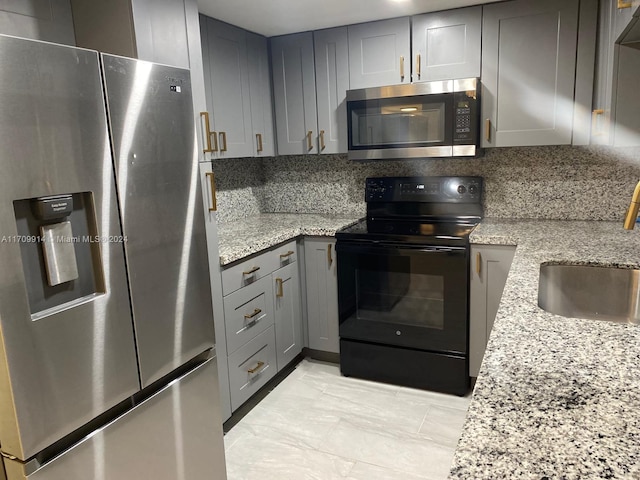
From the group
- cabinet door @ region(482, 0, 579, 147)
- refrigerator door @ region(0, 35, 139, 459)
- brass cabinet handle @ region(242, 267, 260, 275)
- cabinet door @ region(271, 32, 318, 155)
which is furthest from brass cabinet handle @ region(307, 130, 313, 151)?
refrigerator door @ region(0, 35, 139, 459)

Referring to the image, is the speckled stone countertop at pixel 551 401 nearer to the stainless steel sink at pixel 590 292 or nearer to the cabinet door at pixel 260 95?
the stainless steel sink at pixel 590 292

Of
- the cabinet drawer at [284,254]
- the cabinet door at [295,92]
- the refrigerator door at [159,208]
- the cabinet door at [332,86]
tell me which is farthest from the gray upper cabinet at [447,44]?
the refrigerator door at [159,208]

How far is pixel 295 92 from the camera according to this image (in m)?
3.20

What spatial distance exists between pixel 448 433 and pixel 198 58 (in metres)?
2.08

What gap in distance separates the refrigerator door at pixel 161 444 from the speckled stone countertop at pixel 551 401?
3.65ft

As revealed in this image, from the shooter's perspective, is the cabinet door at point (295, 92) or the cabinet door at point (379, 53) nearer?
the cabinet door at point (379, 53)

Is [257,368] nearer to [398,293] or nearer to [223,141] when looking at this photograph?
[398,293]

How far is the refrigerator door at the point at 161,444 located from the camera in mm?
1399

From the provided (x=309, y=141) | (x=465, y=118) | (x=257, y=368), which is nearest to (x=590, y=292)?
(x=465, y=118)

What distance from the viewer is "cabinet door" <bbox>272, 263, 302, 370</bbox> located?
2.88 m

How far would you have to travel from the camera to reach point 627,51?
2.12 m

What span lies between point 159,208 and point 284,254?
4.36 feet

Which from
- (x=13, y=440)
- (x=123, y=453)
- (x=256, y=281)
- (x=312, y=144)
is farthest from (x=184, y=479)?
(x=312, y=144)

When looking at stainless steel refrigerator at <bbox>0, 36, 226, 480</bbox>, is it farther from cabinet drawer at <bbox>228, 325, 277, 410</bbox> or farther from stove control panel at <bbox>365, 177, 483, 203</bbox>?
stove control panel at <bbox>365, 177, 483, 203</bbox>
